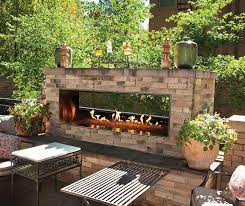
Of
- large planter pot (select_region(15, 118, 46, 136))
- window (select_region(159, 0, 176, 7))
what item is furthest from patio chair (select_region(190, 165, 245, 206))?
window (select_region(159, 0, 176, 7))

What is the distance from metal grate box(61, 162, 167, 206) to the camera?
11.6 ft

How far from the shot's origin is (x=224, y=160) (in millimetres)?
5289

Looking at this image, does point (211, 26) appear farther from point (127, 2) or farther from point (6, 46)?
point (6, 46)

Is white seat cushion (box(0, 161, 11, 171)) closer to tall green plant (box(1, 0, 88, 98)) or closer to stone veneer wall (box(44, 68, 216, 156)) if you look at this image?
stone veneer wall (box(44, 68, 216, 156))

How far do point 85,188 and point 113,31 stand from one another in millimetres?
10263

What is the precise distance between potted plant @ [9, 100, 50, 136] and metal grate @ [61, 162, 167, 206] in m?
2.94

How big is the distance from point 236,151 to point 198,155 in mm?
884

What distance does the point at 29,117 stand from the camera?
680 centimetres

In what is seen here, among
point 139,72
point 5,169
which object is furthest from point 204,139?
point 5,169

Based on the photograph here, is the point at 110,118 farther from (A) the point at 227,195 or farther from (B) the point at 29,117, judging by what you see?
(A) the point at 227,195

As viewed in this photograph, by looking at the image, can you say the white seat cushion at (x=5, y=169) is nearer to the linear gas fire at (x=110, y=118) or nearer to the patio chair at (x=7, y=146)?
the patio chair at (x=7, y=146)

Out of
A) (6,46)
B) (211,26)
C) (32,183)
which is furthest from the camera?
(6,46)

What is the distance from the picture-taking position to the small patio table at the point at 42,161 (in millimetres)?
4609

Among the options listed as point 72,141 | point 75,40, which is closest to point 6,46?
point 75,40
